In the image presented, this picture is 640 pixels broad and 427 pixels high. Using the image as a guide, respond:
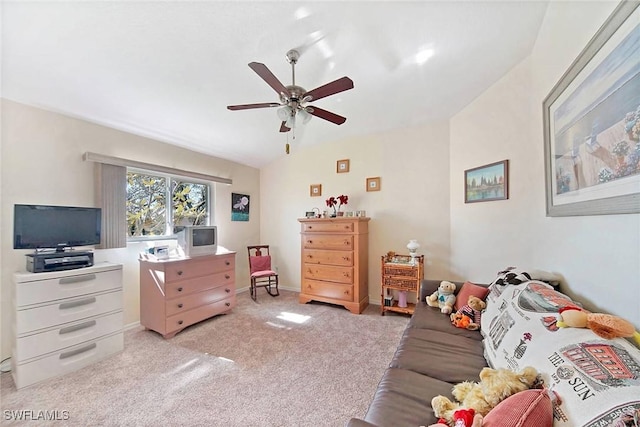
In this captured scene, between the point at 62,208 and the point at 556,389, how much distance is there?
11.3 ft

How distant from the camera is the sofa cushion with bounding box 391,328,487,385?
4.29ft

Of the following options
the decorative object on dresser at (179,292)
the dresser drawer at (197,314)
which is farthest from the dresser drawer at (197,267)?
the dresser drawer at (197,314)

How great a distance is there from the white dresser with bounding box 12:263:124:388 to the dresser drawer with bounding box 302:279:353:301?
2.19m

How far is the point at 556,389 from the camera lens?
795 millimetres

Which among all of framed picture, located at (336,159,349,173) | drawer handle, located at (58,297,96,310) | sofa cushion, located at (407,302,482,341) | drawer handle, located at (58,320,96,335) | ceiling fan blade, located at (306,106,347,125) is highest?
ceiling fan blade, located at (306,106,347,125)

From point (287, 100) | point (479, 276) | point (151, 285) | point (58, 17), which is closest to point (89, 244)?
point (151, 285)

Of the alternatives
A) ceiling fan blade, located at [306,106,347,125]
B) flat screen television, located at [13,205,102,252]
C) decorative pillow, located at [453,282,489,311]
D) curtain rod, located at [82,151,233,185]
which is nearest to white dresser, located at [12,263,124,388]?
flat screen television, located at [13,205,102,252]

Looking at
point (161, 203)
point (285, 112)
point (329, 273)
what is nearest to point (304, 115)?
point (285, 112)

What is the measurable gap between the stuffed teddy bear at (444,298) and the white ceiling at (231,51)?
2.06 meters

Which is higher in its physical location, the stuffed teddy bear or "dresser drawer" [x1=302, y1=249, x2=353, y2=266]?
"dresser drawer" [x1=302, y1=249, x2=353, y2=266]

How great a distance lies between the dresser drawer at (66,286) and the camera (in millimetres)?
1858

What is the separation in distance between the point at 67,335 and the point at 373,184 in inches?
145

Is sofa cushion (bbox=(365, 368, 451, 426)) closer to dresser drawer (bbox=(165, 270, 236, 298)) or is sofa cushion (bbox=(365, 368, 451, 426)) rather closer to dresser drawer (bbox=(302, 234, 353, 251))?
dresser drawer (bbox=(302, 234, 353, 251))

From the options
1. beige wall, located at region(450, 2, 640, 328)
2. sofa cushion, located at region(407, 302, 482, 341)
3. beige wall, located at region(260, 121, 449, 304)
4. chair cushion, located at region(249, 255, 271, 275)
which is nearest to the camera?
beige wall, located at region(450, 2, 640, 328)
